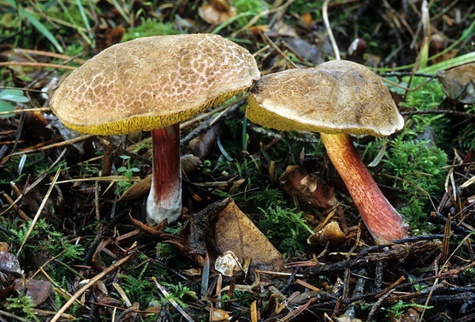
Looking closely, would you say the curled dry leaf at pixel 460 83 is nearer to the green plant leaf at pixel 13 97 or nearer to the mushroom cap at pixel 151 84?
the mushroom cap at pixel 151 84

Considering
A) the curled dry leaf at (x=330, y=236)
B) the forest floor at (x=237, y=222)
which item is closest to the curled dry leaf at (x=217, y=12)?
the forest floor at (x=237, y=222)

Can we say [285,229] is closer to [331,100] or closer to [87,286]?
[331,100]

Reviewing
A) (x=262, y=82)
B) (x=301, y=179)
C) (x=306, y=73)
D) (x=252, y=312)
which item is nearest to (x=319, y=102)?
(x=306, y=73)

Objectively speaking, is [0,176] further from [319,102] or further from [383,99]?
[383,99]

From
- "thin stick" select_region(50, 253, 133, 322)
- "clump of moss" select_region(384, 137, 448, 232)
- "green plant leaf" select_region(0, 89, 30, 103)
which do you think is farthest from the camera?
"green plant leaf" select_region(0, 89, 30, 103)

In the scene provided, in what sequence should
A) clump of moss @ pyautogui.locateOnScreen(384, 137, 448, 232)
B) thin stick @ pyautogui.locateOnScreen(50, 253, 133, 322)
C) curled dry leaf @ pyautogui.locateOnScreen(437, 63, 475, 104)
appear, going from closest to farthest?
thin stick @ pyautogui.locateOnScreen(50, 253, 133, 322), clump of moss @ pyautogui.locateOnScreen(384, 137, 448, 232), curled dry leaf @ pyautogui.locateOnScreen(437, 63, 475, 104)

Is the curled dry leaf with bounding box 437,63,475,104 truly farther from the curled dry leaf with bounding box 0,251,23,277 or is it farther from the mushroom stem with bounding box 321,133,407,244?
the curled dry leaf with bounding box 0,251,23,277

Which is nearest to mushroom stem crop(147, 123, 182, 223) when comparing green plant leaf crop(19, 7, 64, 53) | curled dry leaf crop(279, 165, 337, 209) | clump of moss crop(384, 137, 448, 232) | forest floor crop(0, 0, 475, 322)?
forest floor crop(0, 0, 475, 322)
